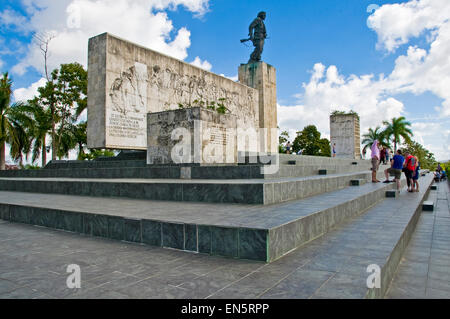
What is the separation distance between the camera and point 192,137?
332 inches

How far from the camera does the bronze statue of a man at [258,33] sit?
66.5ft

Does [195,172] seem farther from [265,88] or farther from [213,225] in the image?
[265,88]

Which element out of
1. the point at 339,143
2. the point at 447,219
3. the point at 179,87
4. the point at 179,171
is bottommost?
the point at 447,219

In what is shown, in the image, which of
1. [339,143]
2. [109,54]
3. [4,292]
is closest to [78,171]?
[109,54]

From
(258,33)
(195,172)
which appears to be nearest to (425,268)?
(195,172)

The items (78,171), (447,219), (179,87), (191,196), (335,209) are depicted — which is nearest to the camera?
(335,209)

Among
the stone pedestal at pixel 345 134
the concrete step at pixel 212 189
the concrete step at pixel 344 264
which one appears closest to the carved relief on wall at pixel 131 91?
the concrete step at pixel 212 189

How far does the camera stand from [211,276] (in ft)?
7.30

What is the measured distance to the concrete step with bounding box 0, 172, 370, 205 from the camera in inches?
171

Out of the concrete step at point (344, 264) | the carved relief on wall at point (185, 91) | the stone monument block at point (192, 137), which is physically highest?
the carved relief on wall at point (185, 91)

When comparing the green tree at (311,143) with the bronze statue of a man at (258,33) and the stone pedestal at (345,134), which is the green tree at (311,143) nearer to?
the stone pedestal at (345,134)
